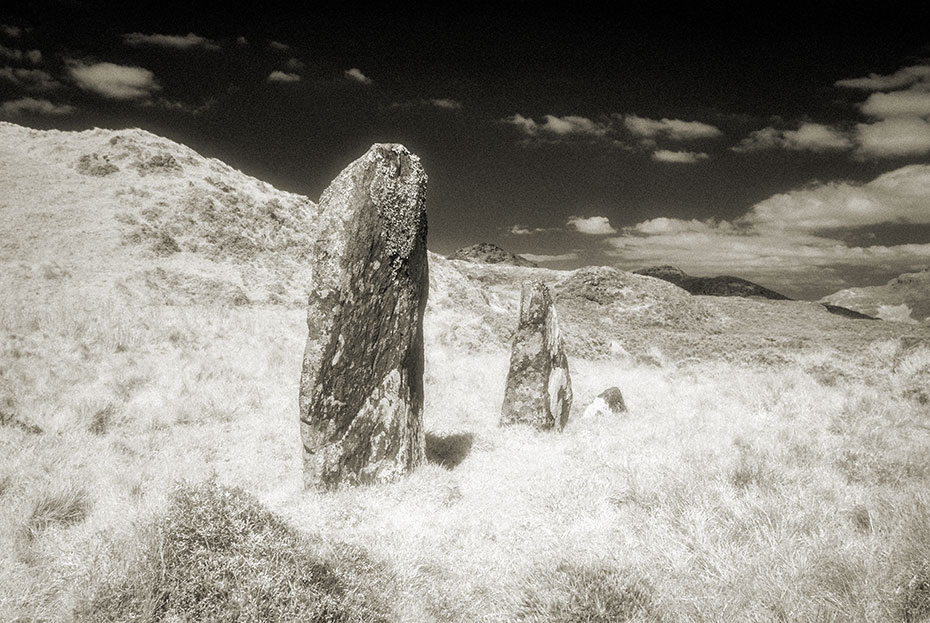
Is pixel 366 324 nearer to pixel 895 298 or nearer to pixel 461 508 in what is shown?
pixel 461 508

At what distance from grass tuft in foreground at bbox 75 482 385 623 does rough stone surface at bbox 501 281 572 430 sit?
631cm

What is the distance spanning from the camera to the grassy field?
353cm

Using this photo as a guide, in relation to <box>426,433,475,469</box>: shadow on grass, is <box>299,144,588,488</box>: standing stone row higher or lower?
higher

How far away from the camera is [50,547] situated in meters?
4.46

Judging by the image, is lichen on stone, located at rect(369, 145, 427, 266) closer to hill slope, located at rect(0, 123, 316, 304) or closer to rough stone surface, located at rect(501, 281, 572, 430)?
rough stone surface, located at rect(501, 281, 572, 430)

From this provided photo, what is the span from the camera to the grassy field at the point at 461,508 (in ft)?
11.6

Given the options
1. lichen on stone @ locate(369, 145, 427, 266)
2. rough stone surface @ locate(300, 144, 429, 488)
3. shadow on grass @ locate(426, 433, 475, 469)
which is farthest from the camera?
shadow on grass @ locate(426, 433, 475, 469)

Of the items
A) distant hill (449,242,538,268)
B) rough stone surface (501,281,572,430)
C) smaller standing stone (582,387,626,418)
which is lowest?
smaller standing stone (582,387,626,418)

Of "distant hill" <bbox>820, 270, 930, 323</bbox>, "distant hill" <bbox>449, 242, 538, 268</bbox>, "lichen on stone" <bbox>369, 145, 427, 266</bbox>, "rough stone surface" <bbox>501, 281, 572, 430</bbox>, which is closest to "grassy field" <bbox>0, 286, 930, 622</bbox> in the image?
"rough stone surface" <bbox>501, 281, 572, 430</bbox>

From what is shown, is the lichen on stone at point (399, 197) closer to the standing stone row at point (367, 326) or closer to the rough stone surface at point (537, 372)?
the standing stone row at point (367, 326)

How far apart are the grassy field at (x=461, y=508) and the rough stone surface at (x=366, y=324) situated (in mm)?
497

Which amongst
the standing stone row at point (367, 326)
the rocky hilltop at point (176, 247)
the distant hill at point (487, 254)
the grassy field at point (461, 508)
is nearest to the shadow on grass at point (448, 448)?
the grassy field at point (461, 508)

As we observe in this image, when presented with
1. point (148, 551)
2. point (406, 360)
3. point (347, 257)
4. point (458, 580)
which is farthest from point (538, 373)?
point (148, 551)

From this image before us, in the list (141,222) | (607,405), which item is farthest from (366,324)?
(141,222)
